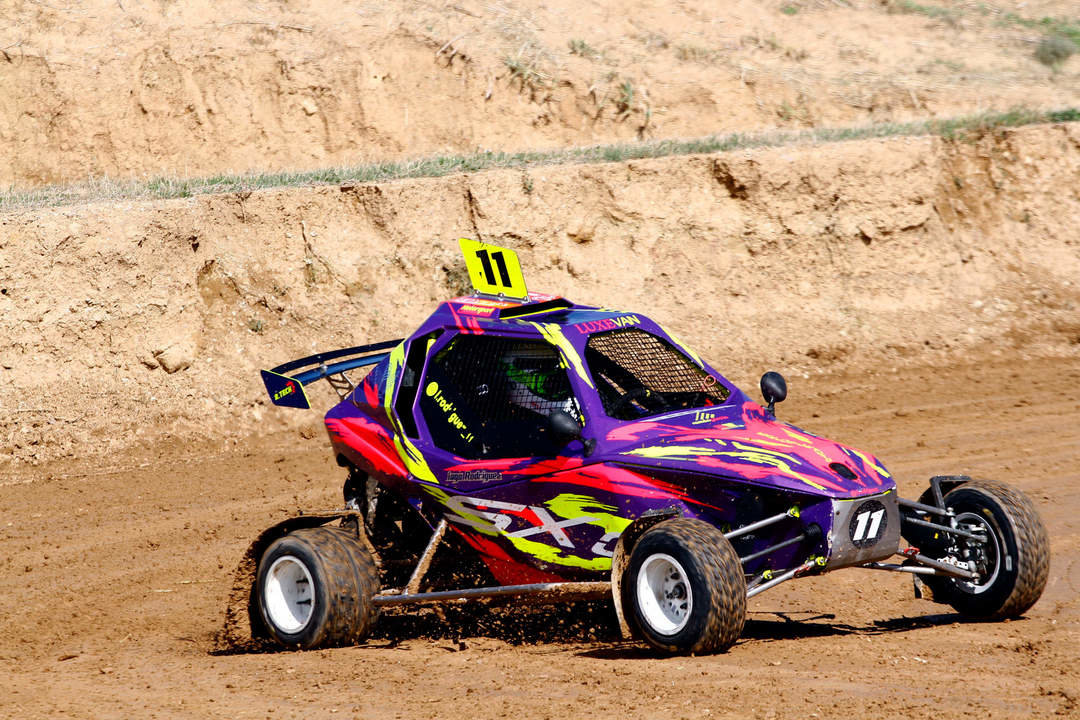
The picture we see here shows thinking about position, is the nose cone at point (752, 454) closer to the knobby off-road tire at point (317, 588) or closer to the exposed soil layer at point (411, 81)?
the knobby off-road tire at point (317, 588)

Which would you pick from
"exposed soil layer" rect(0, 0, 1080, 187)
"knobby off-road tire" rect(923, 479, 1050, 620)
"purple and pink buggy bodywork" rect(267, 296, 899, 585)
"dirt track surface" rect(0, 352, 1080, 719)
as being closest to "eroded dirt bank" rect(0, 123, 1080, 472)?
"dirt track surface" rect(0, 352, 1080, 719)

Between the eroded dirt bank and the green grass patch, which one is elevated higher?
the green grass patch

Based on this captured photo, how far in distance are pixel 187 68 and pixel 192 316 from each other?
8884mm

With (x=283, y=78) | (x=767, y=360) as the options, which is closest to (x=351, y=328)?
(x=767, y=360)

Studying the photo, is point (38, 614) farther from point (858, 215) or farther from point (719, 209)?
point (858, 215)

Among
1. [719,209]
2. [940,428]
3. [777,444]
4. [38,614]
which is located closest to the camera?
[777,444]

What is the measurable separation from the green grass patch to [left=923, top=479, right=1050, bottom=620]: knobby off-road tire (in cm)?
1044

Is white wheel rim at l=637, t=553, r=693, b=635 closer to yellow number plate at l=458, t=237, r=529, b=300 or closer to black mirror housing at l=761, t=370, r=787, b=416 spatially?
black mirror housing at l=761, t=370, r=787, b=416

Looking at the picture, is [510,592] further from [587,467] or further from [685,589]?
[685,589]

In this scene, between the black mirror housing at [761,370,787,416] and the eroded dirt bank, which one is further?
the eroded dirt bank

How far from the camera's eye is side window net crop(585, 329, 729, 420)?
729 cm

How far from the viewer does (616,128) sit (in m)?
23.3

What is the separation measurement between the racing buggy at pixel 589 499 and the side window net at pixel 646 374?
0.01 metres

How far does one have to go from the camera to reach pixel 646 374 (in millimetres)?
7512
